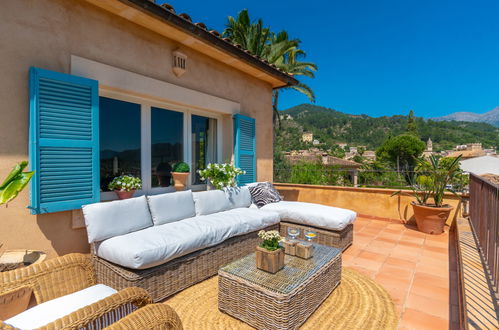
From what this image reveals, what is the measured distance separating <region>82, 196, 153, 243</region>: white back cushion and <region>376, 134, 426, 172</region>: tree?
36716mm

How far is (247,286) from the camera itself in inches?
75.0

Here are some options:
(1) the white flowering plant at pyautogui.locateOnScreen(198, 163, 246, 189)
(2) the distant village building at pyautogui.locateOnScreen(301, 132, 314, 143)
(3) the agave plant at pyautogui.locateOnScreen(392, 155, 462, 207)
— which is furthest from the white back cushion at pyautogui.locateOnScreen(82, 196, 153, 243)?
(2) the distant village building at pyautogui.locateOnScreen(301, 132, 314, 143)

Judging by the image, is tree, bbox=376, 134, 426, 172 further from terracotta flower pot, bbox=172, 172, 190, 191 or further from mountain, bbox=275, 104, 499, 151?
terracotta flower pot, bbox=172, 172, 190, 191

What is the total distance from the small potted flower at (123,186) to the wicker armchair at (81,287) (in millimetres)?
1171

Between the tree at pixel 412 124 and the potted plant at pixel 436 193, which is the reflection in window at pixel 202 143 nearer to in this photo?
the potted plant at pixel 436 193

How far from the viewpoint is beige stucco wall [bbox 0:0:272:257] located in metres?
2.27

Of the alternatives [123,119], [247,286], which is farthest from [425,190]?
[123,119]

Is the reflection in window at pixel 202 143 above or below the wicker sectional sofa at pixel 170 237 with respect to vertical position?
above

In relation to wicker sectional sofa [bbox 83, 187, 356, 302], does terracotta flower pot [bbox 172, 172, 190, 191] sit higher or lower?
higher

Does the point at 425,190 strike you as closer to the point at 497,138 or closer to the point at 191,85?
the point at 191,85

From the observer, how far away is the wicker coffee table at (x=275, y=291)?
1.77 meters

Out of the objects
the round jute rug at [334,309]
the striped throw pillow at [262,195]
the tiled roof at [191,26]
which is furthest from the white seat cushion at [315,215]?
the tiled roof at [191,26]

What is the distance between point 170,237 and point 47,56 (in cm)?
220

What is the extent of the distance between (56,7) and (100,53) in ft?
1.73
